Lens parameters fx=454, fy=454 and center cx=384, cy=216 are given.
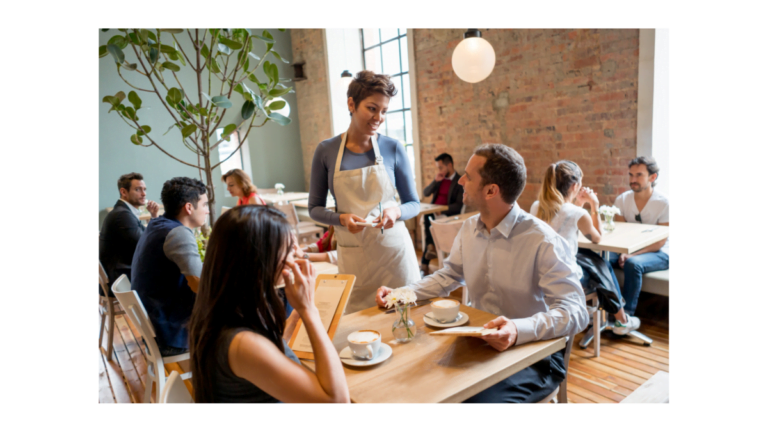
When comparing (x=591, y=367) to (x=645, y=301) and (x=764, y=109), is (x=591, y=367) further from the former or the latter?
(x=764, y=109)

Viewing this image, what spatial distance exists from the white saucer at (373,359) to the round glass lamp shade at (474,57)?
2.93 m

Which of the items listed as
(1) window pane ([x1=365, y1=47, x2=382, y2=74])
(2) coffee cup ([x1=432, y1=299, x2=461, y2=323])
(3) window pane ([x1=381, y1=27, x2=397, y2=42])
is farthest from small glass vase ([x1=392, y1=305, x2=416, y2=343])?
(1) window pane ([x1=365, y1=47, x2=382, y2=74])

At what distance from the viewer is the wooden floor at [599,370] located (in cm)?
251

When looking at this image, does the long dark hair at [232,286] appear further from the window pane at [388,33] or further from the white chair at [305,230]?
the window pane at [388,33]

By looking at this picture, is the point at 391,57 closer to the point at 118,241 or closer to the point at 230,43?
the point at 118,241

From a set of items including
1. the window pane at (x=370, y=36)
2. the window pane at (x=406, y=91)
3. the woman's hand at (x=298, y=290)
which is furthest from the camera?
the window pane at (x=370, y=36)

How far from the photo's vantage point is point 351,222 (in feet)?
6.91

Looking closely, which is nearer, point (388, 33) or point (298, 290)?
point (298, 290)

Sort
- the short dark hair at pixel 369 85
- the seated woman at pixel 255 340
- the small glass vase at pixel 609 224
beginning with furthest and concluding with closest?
1. the small glass vase at pixel 609 224
2. the short dark hair at pixel 369 85
3. the seated woman at pixel 255 340

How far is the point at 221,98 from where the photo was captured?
1958 mm

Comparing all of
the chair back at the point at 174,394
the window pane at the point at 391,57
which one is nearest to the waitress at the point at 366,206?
the chair back at the point at 174,394

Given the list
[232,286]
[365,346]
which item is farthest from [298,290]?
[365,346]

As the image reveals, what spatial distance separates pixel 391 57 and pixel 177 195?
5.35m
